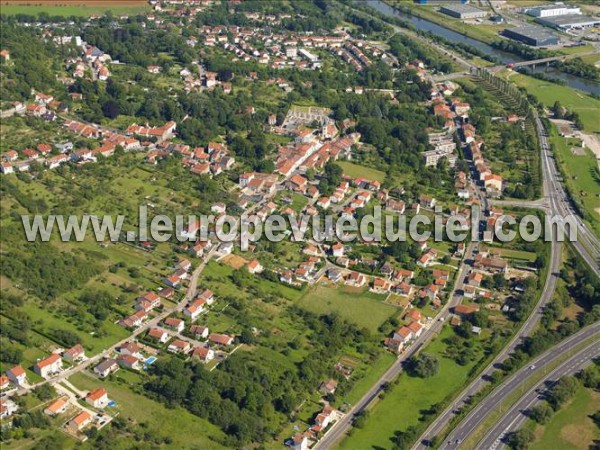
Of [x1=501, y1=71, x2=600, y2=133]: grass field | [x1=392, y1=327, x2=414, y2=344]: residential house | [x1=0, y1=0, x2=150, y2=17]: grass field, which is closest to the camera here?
[x1=392, y1=327, x2=414, y2=344]: residential house

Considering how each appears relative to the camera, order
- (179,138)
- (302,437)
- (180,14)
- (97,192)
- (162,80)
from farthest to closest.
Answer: (180,14)
(162,80)
(179,138)
(97,192)
(302,437)

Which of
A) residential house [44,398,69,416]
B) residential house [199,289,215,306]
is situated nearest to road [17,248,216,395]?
residential house [199,289,215,306]

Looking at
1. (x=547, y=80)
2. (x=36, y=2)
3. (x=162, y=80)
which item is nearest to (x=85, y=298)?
(x=162, y=80)

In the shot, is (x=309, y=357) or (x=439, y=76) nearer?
(x=309, y=357)

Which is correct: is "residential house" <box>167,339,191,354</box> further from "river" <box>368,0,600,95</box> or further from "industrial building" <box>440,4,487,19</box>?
"industrial building" <box>440,4,487,19</box>

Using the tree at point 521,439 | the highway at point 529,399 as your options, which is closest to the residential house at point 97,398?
the highway at point 529,399

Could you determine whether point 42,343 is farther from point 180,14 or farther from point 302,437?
point 180,14

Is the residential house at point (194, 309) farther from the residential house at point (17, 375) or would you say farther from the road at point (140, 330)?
the residential house at point (17, 375)
